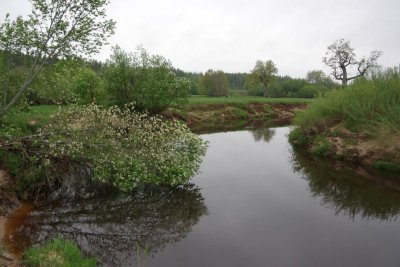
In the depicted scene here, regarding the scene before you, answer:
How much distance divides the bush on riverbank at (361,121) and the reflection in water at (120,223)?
13.4 meters

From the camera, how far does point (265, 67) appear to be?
93750mm

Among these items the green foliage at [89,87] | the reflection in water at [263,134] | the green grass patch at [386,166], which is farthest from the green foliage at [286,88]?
the green grass patch at [386,166]

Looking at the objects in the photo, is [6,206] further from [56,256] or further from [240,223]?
[240,223]

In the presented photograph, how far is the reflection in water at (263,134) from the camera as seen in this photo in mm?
36287

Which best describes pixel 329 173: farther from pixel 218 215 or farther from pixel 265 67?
pixel 265 67

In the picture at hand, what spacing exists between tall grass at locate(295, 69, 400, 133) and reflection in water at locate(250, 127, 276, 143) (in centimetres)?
723

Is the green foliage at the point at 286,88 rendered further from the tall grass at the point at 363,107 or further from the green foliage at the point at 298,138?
the tall grass at the point at 363,107

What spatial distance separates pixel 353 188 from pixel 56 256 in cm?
1526

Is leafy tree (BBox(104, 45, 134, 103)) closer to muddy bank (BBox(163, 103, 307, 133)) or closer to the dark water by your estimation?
muddy bank (BBox(163, 103, 307, 133))

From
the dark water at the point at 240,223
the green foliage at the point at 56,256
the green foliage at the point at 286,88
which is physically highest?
the green foliage at the point at 286,88

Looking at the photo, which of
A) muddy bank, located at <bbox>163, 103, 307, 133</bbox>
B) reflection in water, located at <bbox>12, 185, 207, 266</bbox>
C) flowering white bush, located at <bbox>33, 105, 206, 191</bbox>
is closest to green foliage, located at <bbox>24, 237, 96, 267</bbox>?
reflection in water, located at <bbox>12, 185, 207, 266</bbox>

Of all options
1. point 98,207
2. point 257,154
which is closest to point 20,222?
point 98,207

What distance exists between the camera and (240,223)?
13461 mm

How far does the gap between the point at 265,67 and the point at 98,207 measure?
3365 inches
